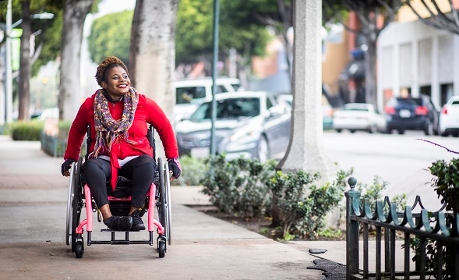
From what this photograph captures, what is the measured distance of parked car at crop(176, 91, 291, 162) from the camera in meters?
22.5

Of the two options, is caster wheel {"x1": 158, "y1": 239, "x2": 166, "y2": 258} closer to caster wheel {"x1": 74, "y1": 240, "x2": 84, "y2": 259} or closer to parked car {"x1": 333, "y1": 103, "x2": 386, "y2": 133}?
caster wheel {"x1": 74, "y1": 240, "x2": 84, "y2": 259}

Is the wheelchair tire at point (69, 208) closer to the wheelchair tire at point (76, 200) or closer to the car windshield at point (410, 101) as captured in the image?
the wheelchair tire at point (76, 200)

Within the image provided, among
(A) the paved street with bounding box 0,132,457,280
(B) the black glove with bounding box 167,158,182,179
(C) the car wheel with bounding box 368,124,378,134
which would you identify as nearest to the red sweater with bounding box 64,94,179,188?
(B) the black glove with bounding box 167,158,182,179

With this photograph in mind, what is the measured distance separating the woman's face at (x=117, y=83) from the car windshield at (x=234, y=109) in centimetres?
1471

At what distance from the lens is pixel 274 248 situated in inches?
390

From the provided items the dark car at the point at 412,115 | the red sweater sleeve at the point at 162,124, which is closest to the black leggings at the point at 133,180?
the red sweater sleeve at the point at 162,124

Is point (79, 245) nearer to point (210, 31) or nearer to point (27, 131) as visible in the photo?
point (27, 131)

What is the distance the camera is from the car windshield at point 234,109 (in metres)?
24.0

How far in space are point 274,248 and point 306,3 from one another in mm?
2867

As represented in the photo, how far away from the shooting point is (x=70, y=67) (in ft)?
102

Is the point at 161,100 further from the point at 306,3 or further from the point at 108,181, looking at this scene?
the point at 108,181

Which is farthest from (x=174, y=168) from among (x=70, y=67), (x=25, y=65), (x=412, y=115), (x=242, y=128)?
(x=25, y=65)

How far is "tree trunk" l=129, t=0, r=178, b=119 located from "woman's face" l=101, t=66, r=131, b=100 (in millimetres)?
8397

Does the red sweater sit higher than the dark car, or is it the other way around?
the dark car
